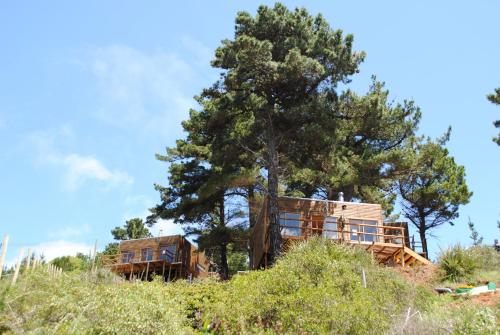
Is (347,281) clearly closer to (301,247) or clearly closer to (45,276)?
(301,247)

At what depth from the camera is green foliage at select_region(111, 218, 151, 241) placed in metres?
43.4

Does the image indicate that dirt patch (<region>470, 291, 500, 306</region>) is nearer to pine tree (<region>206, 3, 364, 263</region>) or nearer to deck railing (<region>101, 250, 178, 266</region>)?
pine tree (<region>206, 3, 364, 263</region>)

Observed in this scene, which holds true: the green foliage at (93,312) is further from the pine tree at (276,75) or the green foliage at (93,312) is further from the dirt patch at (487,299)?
the pine tree at (276,75)

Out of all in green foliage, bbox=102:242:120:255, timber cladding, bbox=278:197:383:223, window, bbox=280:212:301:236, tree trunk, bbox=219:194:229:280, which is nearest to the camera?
window, bbox=280:212:301:236

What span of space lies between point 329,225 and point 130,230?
A: 88.9 feet

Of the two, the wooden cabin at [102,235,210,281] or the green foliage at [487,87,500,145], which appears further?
the wooden cabin at [102,235,210,281]

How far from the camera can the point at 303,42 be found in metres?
19.2

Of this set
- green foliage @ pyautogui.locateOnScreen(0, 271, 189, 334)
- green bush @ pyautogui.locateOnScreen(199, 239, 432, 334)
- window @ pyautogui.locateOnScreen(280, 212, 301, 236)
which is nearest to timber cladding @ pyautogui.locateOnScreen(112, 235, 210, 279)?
window @ pyautogui.locateOnScreen(280, 212, 301, 236)

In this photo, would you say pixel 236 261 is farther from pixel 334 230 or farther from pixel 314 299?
pixel 314 299

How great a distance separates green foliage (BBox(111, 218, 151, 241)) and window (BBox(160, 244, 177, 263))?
1031cm

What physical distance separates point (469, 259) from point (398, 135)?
35.1 feet

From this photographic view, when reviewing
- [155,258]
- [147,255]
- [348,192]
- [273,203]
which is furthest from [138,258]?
[273,203]

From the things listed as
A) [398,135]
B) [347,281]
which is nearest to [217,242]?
[398,135]

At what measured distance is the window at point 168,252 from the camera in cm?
3266
